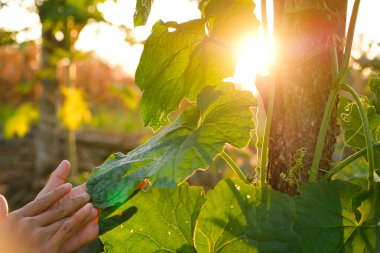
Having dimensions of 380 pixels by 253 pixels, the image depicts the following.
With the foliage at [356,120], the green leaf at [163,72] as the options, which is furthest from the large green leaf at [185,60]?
the foliage at [356,120]

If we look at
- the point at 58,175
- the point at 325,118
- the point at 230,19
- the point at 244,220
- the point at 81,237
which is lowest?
the point at 81,237

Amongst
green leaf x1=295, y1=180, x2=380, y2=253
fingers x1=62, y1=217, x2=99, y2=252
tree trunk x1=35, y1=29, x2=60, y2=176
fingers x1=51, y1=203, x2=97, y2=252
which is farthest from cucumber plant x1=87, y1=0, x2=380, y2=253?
tree trunk x1=35, y1=29, x2=60, y2=176

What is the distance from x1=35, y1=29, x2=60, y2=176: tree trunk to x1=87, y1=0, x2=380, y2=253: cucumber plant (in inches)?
201

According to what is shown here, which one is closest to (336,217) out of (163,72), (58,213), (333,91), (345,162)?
(345,162)

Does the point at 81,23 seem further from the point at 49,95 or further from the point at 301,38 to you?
the point at 301,38

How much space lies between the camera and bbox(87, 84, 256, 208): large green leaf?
0.84 m

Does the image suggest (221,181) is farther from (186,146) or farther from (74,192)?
(74,192)

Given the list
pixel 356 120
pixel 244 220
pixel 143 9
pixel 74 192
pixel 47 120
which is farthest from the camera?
pixel 47 120

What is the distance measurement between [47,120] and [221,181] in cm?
553

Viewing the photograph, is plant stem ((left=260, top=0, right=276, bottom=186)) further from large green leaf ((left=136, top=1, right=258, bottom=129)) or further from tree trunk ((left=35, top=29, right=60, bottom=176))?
tree trunk ((left=35, top=29, right=60, bottom=176))

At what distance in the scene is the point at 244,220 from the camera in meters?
0.84

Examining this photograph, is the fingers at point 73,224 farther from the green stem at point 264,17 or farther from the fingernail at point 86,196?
the green stem at point 264,17

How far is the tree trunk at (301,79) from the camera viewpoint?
94 cm

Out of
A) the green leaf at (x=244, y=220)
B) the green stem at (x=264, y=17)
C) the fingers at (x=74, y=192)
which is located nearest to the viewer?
the green leaf at (x=244, y=220)
